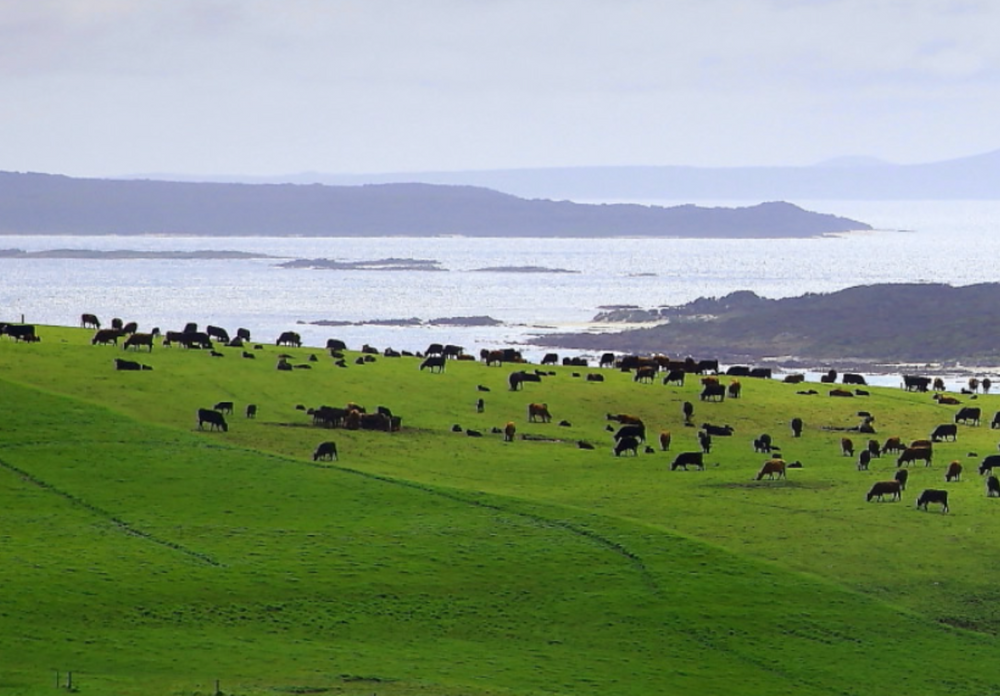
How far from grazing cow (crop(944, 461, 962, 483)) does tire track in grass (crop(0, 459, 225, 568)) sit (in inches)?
1080

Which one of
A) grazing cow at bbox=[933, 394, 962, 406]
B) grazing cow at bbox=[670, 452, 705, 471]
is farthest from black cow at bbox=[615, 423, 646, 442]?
grazing cow at bbox=[933, 394, 962, 406]

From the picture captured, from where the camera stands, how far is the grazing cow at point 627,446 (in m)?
60.7

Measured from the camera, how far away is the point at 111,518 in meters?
45.8

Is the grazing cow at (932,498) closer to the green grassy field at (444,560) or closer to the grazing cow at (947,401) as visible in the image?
the green grassy field at (444,560)

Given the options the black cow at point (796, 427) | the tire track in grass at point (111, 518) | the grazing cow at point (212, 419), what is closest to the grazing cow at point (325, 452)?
the grazing cow at point (212, 419)

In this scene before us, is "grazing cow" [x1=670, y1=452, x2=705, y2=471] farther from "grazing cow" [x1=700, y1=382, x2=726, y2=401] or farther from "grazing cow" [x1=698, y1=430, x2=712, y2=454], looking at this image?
"grazing cow" [x1=700, y1=382, x2=726, y2=401]

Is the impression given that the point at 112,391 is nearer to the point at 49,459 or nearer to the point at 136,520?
the point at 49,459

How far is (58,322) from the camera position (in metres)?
173

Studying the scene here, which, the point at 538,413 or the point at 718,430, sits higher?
the point at 538,413

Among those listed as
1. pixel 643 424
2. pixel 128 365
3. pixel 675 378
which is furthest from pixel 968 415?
pixel 128 365

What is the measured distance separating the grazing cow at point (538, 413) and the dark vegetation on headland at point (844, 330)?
79640 millimetres

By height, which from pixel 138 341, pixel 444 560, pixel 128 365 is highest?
pixel 138 341

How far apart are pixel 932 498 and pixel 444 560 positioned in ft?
57.3

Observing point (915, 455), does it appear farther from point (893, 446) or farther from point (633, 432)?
point (633, 432)
